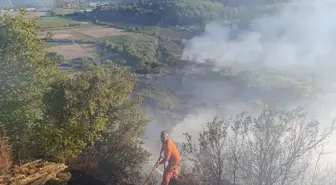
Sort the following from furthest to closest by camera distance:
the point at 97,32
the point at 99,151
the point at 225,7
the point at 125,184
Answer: the point at 225,7, the point at 97,32, the point at 99,151, the point at 125,184

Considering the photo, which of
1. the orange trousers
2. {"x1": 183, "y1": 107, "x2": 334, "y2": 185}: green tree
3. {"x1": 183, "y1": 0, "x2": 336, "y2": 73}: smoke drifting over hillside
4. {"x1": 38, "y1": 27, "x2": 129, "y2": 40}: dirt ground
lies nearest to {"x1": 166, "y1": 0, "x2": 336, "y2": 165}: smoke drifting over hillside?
{"x1": 183, "y1": 0, "x2": 336, "y2": 73}: smoke drifting over hillside

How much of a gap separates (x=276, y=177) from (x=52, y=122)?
16.7 ft

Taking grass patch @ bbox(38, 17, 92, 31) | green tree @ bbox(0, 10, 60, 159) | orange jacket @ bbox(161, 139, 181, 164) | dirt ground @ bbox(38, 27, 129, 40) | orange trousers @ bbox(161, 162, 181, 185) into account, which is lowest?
orange trousers @ bbox(161, 162, 181, 185)

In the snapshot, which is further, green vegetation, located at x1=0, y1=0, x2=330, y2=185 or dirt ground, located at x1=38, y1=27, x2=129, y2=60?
dirt ground, located at x1=38, y1=27, x2=129, y2=60

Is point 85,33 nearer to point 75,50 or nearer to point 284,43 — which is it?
point 75,50

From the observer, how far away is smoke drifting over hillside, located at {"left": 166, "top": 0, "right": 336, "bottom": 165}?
23047 millimetres

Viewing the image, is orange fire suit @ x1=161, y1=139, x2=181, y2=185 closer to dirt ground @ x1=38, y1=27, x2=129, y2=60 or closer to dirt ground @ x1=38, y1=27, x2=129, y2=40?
dirt ground @ x1=38, y1=27, x2=129, y2=60

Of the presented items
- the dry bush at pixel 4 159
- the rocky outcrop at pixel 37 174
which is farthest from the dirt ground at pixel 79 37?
the dry bush at pixel 4 159

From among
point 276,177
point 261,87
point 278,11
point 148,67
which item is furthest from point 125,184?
point 278,11

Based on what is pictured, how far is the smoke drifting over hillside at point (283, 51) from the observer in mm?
23047

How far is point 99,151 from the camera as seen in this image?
10.5 m

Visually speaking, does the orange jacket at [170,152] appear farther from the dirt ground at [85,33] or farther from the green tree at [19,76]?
the dirt ground at [85,33]

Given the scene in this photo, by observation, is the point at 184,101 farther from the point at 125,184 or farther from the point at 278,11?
the point at 278,11

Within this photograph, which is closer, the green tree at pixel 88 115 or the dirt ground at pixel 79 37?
the green tree at pixel 88 115
